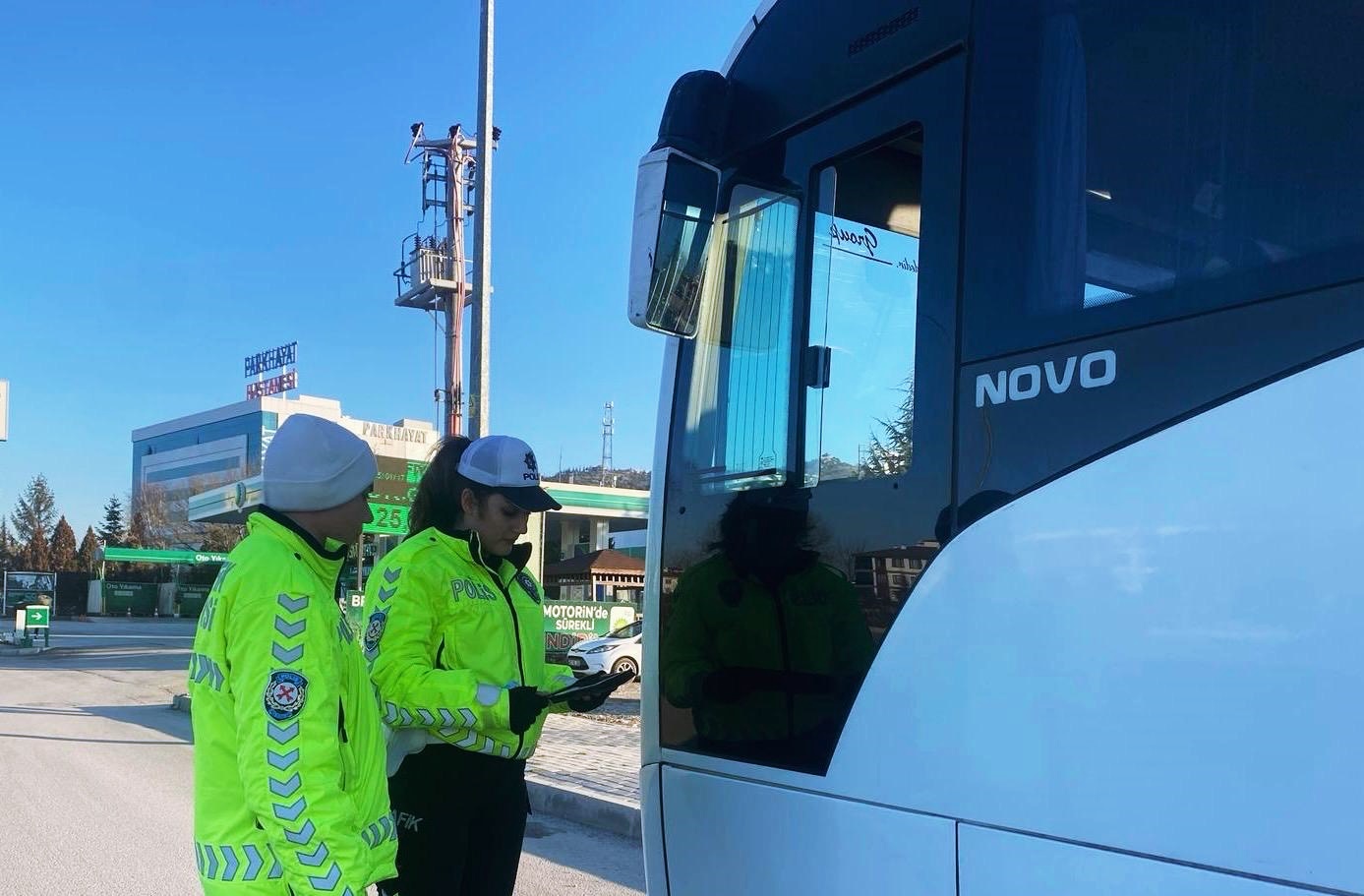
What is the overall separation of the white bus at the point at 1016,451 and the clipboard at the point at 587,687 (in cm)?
39

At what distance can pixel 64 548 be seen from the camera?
239 feet

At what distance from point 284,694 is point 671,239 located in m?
1.43

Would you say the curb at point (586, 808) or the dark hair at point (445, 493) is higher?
the dark hair at point (445, 493)

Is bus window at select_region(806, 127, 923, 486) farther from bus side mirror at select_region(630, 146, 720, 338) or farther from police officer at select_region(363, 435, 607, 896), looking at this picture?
police officer at select_region(363, 435, 607, 896)

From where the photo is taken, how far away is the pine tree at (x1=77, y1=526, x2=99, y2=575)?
71.8 meters

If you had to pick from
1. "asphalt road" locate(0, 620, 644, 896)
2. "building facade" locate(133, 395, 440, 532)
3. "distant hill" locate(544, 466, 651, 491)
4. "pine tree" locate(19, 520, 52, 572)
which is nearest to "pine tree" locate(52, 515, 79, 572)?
"pine tree" locate(19, 520, 52, 572)

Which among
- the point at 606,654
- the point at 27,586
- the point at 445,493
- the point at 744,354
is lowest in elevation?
the point at 27,586

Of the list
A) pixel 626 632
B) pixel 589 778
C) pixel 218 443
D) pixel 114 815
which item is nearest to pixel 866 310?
pixel 589 778

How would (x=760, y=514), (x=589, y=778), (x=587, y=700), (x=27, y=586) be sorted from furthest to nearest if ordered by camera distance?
(x=27, y=586), (x=589, y=778), (x=587, y=700), (x=760, y=514)

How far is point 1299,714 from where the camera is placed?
4.74 feet

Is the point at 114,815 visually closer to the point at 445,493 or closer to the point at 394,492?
the point at 445,493

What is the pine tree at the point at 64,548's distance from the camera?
7200 cm

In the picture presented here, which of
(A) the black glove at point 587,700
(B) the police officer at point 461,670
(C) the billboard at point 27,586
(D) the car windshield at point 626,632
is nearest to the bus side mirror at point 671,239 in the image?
(B) the police officer at point 461,670

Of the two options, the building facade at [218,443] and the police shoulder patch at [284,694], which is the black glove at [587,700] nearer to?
the police shoulder patch at [284,694]
